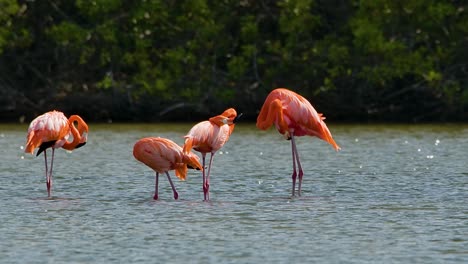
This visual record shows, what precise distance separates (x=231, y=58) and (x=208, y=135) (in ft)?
60.2

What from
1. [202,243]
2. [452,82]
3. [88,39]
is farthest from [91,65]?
[202,243]

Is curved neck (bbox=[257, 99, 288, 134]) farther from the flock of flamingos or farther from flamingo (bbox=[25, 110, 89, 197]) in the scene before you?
flamingo (bbox=[25, 110, 89, 197])

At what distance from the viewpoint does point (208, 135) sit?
40.0 feet

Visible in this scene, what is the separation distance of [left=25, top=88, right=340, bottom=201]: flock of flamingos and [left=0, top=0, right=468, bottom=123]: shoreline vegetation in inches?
600

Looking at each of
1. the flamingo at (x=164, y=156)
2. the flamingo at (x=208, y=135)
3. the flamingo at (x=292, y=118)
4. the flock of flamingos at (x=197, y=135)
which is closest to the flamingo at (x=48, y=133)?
the flock of flamingos at (x=197, y=135)

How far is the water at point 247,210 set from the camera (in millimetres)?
8688

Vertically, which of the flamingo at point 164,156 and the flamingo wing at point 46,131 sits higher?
the flamingo wing at point 46,131

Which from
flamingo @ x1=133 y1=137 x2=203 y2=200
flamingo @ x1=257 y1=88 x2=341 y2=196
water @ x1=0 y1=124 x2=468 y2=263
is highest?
flamingo @ x1=257 y1=88 x2=341 y2=196

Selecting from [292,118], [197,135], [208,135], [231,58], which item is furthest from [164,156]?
[231,58]

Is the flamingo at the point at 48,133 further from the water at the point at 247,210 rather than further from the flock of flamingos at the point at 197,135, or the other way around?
the water at the point at 247,210

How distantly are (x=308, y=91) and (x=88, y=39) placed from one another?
5478 millimetres

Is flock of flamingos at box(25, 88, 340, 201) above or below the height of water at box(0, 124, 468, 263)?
above

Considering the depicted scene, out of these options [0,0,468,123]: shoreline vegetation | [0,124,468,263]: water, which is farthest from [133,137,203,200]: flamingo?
[0,0,468,123]: shoreline vegetation

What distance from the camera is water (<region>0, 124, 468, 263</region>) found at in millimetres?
8688
